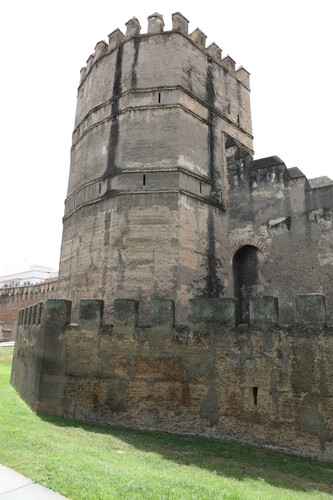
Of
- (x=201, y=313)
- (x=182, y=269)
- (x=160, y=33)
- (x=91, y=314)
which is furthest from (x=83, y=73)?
(x=201, y=313)

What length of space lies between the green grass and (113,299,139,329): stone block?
197 cm

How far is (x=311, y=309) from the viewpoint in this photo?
6.39 metres

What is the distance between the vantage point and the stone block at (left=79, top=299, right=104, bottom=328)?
7.70 m

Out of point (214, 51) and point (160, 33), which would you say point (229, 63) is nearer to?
point (214, 51)

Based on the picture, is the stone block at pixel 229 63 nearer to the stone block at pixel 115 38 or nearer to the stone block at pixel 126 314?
the stone block at pixel 115 38

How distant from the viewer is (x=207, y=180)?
37.1 feet

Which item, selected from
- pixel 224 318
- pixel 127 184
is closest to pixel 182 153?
pixel 127 184

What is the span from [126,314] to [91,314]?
32.1 inches

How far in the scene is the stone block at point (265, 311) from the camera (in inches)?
263

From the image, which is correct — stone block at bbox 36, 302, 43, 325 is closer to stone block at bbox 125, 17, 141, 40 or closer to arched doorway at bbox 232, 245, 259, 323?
arched doorway at bbox 232, 245, 259, 323

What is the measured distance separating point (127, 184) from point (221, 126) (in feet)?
14.2

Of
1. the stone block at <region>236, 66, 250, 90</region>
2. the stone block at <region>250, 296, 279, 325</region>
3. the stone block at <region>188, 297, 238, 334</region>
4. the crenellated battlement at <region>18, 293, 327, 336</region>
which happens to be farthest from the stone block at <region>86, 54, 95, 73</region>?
the stone block at <region>250, 296, 279, 325</region>

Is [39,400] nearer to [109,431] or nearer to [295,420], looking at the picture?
[109,431]

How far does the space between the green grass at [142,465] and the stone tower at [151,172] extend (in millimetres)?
3612
